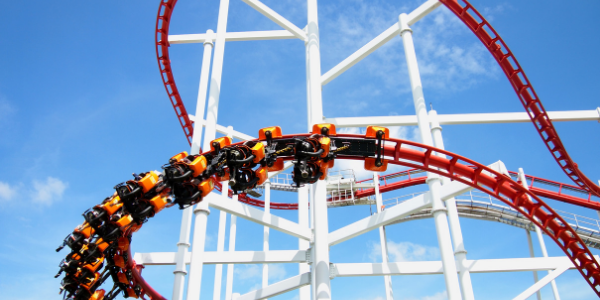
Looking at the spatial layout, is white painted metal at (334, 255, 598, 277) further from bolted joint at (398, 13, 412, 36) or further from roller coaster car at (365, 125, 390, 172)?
bolted joint at (398, 13, 412, 36)

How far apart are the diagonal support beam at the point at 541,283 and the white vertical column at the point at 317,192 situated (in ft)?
8.00

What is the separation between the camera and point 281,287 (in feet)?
20.9

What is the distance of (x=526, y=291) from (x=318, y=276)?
104 inches

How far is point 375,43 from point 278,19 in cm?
171

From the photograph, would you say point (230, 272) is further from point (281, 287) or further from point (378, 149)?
point (378, 149)

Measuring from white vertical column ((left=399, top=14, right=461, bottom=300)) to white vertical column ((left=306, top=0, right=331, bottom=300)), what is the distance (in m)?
1.34

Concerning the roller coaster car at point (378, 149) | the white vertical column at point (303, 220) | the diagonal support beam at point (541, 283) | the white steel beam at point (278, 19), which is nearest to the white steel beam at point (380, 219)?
the roller coaster car at point (378, 149)

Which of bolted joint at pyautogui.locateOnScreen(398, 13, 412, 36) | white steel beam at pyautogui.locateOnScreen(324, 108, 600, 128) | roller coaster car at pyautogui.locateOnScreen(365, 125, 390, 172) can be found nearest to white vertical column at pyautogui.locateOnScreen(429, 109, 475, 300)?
roller coaster car at pyautogui.locateOnScreen(365, 125, 390, 172)

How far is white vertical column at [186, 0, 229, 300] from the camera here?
534cm

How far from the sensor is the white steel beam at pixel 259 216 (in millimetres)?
5848

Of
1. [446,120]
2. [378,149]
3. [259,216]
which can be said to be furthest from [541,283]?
[259,216]

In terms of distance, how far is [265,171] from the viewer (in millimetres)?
4898

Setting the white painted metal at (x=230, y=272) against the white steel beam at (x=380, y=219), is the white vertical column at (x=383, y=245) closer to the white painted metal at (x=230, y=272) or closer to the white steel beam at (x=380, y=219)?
the white steel beam at (x=380, y=219)

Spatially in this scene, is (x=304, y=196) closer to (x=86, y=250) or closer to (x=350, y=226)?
(x=350, y=226)
